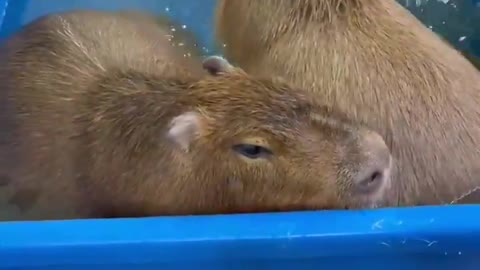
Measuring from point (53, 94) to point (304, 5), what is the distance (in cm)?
56

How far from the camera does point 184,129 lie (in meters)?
1.51

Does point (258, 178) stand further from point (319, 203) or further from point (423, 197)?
point (423, 197)

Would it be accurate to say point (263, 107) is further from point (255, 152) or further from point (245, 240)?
point (245, 240)

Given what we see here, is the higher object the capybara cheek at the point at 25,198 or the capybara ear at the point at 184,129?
the capybara ear at the point at 184,129

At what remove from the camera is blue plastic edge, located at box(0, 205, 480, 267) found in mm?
1285

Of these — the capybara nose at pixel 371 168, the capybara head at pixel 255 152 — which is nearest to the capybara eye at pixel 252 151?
the capybara head at pixel 255 152

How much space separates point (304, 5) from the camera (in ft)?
5.96

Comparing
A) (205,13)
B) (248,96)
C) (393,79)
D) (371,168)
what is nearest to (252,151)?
(248,96)

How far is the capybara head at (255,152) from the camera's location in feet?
4.64

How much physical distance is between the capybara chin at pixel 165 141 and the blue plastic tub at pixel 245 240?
0.11 metres

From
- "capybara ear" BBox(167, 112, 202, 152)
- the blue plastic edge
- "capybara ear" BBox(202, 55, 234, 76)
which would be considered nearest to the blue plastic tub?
the blue plastic edge

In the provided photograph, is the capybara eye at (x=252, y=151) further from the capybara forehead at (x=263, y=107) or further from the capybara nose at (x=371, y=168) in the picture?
the capybara nose at (x=371, y=168)

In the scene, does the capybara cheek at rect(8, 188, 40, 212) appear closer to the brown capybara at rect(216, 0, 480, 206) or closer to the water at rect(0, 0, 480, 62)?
the brown capybara at rect(216, 0, 480, 206)

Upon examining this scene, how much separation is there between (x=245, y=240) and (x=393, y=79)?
533mm
